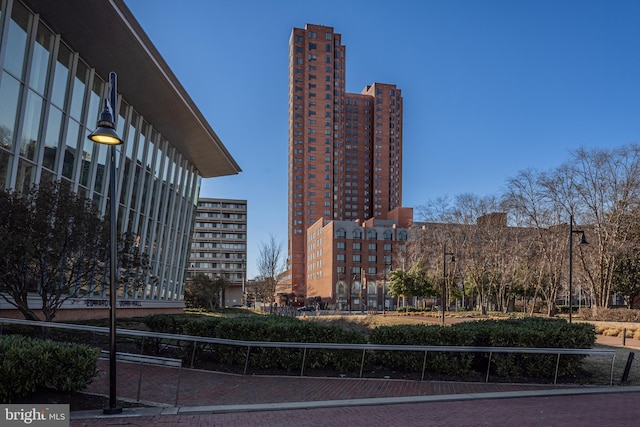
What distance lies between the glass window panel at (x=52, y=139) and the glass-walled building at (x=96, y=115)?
4 centimetres

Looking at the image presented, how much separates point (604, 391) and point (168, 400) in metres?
8.64

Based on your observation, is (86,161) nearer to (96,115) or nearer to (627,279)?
(96,115)

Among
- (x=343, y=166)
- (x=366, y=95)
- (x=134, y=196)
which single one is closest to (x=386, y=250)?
(x=343, y=166)

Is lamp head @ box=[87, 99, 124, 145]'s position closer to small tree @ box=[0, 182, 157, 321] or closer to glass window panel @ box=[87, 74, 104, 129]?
small tree @ box=[0, 182, 157, 321]

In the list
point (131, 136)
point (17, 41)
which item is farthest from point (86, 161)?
point (17, 41)

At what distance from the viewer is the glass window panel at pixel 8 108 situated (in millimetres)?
16562

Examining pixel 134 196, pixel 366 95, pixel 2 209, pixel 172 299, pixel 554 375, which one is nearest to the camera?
pixel 554 375

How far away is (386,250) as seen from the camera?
102188 millimetres

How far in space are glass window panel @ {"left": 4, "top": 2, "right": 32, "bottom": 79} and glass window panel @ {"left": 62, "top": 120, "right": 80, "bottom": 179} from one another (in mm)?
3692

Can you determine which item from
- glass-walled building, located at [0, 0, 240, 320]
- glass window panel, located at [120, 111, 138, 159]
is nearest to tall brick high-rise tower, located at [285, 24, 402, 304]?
glass-walled building, located at [0, 0, 240, 320]

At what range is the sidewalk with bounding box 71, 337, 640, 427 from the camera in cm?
755

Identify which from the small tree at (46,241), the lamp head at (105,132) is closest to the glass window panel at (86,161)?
the small tree at (46,241)

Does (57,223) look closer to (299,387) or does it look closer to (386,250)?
(299,387)

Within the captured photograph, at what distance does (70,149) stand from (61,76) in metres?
2.92
